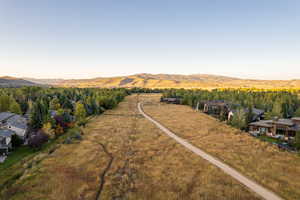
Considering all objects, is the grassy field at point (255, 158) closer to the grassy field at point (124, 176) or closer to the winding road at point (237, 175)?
the winding road at point (237, 175)

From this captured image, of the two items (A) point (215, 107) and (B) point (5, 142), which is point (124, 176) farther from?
(A) point (215, 107)

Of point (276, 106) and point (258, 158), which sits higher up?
point (276, 106)

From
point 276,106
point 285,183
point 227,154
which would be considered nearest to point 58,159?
point 227,154

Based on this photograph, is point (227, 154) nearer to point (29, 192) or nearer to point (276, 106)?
point (29, 192)

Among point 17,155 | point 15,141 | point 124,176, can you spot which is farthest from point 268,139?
point 15,141

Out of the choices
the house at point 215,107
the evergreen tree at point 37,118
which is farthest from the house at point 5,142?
the house at point 215,107
